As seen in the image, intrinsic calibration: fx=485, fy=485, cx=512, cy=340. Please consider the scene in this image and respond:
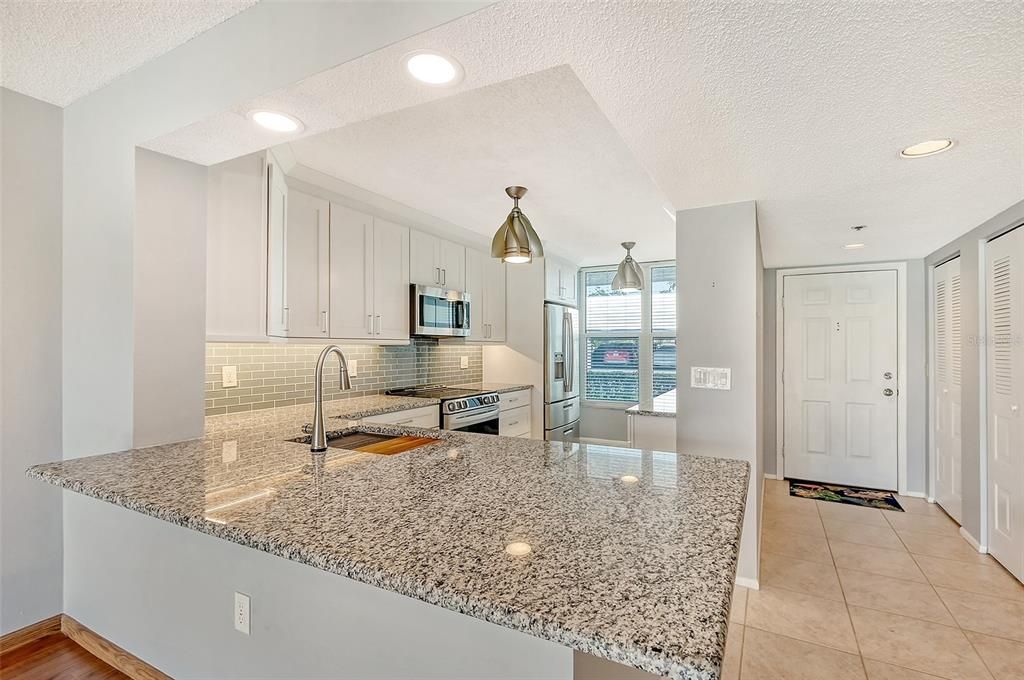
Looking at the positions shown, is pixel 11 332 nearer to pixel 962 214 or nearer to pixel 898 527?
pixel 962 214

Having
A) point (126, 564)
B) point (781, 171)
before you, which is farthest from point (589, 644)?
point (781, 171)

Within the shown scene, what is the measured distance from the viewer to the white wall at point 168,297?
1.77m

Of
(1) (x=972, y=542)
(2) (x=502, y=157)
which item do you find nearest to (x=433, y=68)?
(2) (x=502, y=157)

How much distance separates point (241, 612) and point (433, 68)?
5.24 feet

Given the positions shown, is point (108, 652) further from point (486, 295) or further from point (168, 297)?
point (486, 295)

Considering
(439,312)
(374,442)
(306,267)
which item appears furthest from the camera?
(439,312)

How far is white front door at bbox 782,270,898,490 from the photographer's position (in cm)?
431

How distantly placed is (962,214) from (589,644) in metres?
3.46

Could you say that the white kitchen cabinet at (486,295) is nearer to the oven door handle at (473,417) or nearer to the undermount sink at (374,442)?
the oven door handle at (473,417)

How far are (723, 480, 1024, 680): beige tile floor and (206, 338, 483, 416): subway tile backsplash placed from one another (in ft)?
7.93

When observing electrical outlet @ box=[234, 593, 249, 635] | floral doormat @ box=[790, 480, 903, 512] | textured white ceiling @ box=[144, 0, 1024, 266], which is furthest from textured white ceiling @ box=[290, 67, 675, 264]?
floral doormat @ box=[790, 480, 903, 512]

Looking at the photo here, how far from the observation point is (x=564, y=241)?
4.61 meters

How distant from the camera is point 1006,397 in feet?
8.94

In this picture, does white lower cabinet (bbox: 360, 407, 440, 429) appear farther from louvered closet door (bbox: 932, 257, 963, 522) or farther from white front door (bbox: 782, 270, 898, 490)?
louvered closet door (bbox: 932, 257, 963, 522)
